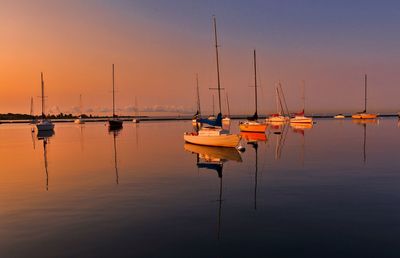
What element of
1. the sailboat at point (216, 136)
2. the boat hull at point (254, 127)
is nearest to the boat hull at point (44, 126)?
the boat hull at point (254, 127)

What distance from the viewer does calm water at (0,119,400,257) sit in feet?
32.8

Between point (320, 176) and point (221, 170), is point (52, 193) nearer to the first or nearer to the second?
point (221, 170)

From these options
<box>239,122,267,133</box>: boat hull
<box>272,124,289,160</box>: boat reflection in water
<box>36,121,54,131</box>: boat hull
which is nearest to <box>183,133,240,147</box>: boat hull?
<box>272,124,289,160</box>: boat reflection in water

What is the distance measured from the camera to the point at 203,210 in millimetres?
14070

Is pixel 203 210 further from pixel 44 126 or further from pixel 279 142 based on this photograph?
pixel 44 126

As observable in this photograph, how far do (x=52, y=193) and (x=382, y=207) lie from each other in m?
15.7

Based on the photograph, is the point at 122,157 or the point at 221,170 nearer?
the point at 221,170

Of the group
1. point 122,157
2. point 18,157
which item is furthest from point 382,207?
point 18,157

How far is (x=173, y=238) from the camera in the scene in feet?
35.1

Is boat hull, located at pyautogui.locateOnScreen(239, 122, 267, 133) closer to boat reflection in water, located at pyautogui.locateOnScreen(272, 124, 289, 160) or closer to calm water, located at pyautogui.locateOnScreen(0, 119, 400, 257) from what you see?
boat reflection in water, located at pyautogui.locateOnScreen(272, 124, 289, 160)

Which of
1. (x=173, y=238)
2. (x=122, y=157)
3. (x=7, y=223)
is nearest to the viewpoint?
(x=173, y=238)

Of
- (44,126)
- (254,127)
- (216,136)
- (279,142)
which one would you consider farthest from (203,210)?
(44,126)

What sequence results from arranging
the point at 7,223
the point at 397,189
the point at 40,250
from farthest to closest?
the point at 397,189 → the point at 7,223 → the point at 40,250

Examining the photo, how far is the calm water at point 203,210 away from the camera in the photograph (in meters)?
9.98
